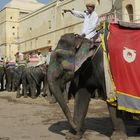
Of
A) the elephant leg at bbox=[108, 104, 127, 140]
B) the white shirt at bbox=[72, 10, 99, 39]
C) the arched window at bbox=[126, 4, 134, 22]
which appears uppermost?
the arched window at bbox=[126, 4, 134, 22]

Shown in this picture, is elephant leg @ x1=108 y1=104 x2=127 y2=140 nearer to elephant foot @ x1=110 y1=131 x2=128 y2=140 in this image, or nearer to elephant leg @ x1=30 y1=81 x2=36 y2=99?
elephant foot @ x1=110 y1=131 x2=128 y2=140

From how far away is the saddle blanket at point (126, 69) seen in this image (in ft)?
22.6

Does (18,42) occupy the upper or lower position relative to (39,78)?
upper

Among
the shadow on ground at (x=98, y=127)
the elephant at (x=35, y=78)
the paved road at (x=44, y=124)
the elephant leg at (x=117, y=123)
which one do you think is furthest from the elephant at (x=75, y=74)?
the elephant at (x=35, y=78)

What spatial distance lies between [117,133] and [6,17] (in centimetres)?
6440

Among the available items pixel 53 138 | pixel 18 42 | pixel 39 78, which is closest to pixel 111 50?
pixel 53 138

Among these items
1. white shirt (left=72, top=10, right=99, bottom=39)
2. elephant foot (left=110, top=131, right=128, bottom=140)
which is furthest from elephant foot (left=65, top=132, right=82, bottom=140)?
white shirt (left=72, top=10, right=99, bottom=39)

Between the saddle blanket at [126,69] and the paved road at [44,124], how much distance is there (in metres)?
0.79

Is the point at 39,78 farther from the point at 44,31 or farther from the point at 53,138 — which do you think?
the point at 44,31

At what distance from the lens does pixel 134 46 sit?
695 cm

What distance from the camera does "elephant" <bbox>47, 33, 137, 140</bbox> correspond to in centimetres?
702

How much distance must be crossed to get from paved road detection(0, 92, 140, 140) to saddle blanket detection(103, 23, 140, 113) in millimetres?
786

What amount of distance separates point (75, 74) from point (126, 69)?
0.87 metres

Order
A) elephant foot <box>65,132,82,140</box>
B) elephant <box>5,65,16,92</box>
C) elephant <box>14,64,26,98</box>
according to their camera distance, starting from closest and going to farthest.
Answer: elephant foot <box>65,132,82,140</box>
elephant <box>14,64,26,98</box>
elephant <box>5,65,16,92</box>
